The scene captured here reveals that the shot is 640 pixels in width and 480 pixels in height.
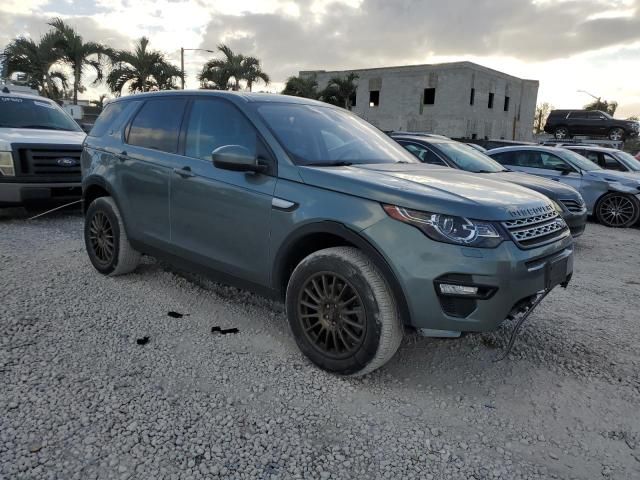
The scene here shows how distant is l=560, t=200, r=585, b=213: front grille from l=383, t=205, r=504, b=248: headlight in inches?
189

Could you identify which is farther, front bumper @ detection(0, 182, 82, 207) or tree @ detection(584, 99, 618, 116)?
tree @ detection(584, 99, 618, 116)

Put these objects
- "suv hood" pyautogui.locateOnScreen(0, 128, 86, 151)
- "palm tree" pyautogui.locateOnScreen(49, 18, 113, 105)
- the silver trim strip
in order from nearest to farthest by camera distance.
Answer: the silver trim strip, "suv hood" pyautogui.locateOnScreen(0, 128, 86, 151), "palm tree" pyautogui.locateOnScreen(49, 18, 113, 105)

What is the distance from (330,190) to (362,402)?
125 cm

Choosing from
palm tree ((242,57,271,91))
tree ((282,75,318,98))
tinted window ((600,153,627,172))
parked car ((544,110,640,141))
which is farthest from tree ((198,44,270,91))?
tinted window ((600,153,627,172))

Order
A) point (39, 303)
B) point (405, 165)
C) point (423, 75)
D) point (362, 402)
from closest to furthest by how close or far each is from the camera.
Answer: point (362, 402) → point (405, 165) → point (39, 303) → point (423, 75)

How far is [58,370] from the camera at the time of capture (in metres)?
3.05

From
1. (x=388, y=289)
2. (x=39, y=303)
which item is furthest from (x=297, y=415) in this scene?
(x=39, y=303)

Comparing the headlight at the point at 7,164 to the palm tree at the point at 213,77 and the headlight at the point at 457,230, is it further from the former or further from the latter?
the palm tree at the point at 213,77

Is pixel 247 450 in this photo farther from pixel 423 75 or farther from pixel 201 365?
pixel 423 75

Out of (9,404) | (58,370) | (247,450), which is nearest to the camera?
(247,450)

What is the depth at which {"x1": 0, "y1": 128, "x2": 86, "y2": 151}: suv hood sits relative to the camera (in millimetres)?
7156

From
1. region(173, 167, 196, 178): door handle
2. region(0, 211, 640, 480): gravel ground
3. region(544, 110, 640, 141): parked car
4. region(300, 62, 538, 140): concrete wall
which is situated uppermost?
region(300, 62, 538, 140): concrete wall

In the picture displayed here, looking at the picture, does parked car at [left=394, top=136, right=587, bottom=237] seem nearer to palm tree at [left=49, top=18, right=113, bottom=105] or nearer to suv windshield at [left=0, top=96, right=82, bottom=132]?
suv windshield at [left=0, top=96, right=82, bottom=132]

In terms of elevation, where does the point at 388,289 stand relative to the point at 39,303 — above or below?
above
